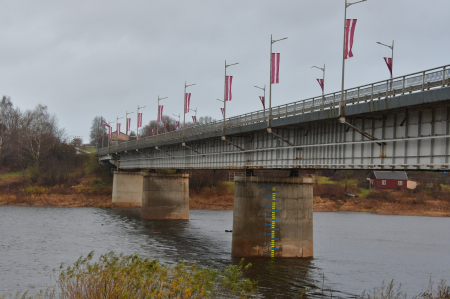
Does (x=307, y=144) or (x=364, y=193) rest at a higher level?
(x=307, y=144)

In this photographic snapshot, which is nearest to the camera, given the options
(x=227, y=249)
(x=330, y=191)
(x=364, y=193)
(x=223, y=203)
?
(x=227, y=249)

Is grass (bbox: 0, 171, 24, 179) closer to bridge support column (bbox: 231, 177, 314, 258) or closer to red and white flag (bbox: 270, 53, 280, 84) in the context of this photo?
bridge support column (bbox: 231, 177, 314, 258)

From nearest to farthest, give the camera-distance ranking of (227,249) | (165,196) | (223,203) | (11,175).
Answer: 1. (227,249)
2. (165,196)
3. (223,203)
4. (11,175)

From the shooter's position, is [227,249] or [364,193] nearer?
[227,249]

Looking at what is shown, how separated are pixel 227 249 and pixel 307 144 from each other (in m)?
12.6

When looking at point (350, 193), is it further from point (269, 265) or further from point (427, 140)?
point (427, 140)

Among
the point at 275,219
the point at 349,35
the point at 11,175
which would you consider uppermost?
the point at 349,35

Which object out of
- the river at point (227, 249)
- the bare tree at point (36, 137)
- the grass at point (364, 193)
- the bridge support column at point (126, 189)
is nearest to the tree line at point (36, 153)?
the bare tree at point (36, 137)

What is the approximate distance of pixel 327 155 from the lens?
2859 cm

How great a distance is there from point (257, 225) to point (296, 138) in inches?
278

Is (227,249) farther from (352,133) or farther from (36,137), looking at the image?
(36,137)

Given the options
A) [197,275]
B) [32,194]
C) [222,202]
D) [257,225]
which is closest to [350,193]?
[222,202]

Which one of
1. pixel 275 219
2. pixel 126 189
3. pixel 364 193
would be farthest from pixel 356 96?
pixel 364 193

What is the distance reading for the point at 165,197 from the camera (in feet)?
209
